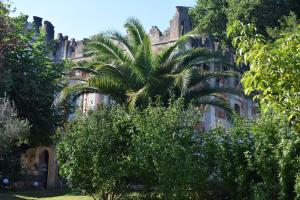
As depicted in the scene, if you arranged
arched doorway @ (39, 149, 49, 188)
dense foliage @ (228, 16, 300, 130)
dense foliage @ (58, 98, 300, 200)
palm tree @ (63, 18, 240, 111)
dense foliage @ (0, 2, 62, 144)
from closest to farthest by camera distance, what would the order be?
1. dense foliage @ (228, 16, 300, 130)
2. dense foliage @ (58, 98, 300, 200)
3. palm tree @ (63, 18, 240, 111)
4. dense foliage @ (0, 2, 62, 144)
5. arched doorway @ (39, 149, 49, 188)

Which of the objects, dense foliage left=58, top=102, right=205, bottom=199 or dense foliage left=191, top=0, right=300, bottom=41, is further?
dense foliage left=191, top=0, right=300, bottom=41

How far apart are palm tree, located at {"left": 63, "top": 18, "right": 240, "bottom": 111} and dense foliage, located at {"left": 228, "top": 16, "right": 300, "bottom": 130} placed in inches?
343

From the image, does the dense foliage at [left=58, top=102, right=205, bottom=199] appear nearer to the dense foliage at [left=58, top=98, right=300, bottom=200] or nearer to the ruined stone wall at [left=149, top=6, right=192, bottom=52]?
the dense foliage at [left=58, top=98, right=300, bottom=200]

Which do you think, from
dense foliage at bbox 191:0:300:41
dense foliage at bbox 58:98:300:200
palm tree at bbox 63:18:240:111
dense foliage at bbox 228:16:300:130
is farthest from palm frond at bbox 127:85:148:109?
dense foliage at bbox 191:0:300:41

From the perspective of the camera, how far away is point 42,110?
23.2 meters

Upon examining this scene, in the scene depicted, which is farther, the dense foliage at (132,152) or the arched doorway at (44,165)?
the arched doorway at (44,165)

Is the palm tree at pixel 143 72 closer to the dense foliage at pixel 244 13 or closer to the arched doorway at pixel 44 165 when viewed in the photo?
the arched doorway at pixel 44 165

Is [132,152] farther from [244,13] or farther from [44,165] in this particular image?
[244,13]

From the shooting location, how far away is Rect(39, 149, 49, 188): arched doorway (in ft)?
91.6

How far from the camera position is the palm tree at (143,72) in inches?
651

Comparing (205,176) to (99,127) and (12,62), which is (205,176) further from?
(12,62)

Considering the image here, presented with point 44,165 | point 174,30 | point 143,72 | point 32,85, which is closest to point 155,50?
point 174,30

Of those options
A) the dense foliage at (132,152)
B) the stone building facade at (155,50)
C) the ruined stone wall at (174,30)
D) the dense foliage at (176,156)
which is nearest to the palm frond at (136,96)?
the dense foliage at (132,152)

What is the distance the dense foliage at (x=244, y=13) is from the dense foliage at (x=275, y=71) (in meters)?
26.0
